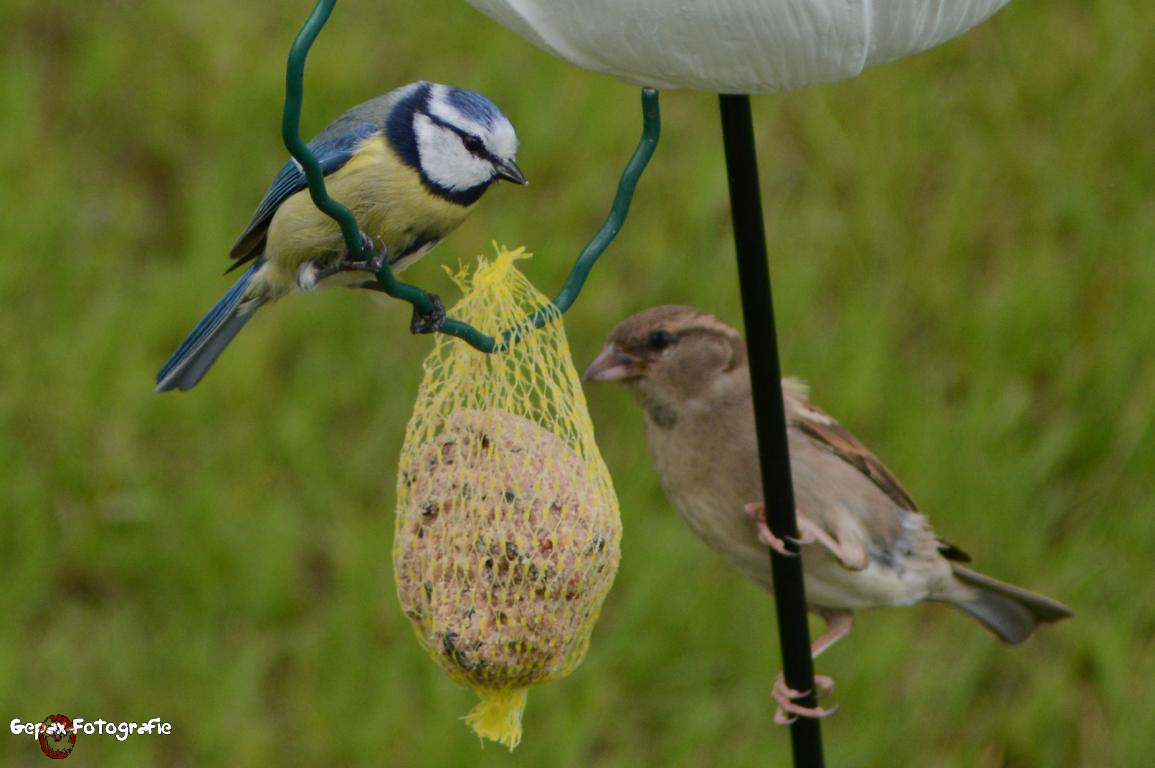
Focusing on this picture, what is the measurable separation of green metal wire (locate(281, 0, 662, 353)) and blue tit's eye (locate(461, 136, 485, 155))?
0.86ft

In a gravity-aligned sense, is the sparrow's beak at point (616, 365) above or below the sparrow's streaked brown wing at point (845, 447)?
above

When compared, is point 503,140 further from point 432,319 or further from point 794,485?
point 794,485

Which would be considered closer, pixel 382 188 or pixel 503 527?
pixel 503 527

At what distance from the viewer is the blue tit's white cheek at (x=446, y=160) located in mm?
2967

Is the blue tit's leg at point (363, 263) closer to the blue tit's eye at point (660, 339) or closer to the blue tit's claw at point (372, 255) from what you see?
the blue tit's claw at point (372, 255)

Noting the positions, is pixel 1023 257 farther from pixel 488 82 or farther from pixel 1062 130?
pixel 488 82

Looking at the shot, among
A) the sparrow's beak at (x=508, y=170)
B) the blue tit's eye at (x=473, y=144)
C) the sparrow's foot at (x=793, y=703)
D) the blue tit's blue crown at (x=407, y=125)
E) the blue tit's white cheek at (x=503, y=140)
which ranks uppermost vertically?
the blue tit's blue crown at (x=407, y=125)

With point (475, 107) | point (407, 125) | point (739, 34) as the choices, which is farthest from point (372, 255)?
point (739, 34)

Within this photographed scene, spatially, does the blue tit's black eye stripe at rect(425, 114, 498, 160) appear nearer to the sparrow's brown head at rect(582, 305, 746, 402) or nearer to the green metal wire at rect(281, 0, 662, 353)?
the green metal wire at rect(281, 0, 662, 353)

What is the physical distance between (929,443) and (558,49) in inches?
130

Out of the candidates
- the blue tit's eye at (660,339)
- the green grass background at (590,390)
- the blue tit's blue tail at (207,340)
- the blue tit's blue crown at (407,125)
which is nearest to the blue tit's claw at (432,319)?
the blue tit's blue crown at (407,125)

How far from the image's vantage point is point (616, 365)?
13.4 ft

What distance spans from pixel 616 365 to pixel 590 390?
66.7 inches

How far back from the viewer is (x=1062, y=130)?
6391mm
